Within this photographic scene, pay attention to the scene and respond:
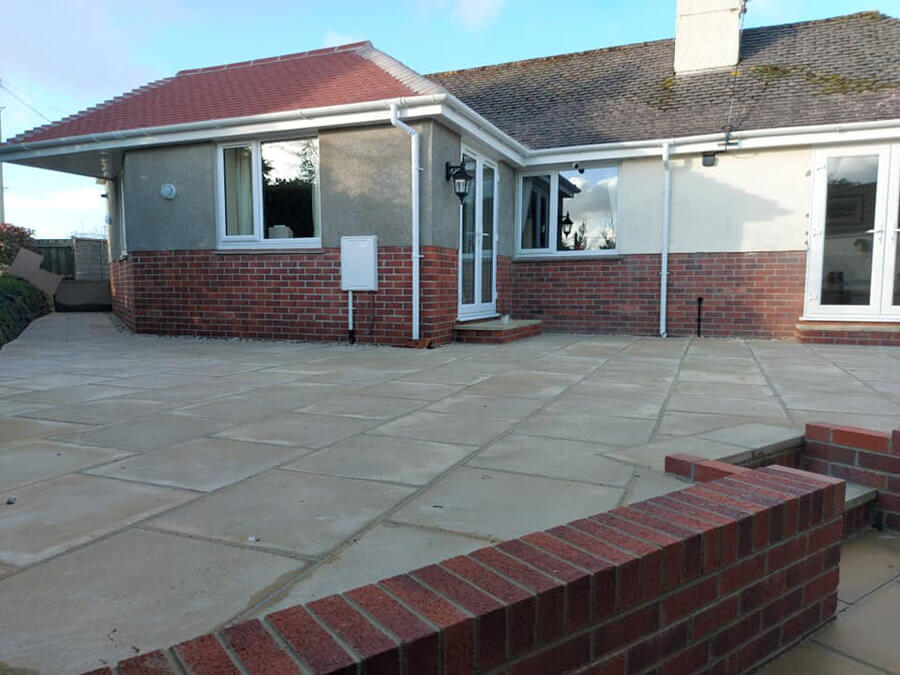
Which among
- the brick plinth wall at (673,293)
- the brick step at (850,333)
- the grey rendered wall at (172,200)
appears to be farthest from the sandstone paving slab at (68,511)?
the brick step at (850,333)

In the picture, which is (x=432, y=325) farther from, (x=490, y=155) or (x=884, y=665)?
(x=884, y=665)

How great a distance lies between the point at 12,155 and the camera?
8.27 m

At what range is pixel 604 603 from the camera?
1.23 m

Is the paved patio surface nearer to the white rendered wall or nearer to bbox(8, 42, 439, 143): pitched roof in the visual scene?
the white rendered wall

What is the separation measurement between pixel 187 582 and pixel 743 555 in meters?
1.39

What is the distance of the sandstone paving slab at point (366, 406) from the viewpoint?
3.33 metres

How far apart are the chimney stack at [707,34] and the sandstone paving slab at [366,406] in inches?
334

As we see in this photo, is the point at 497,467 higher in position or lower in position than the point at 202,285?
lower

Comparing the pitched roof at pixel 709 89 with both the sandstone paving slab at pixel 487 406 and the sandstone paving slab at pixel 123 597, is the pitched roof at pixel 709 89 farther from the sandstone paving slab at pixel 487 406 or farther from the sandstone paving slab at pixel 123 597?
the sandstone paving slab at pixel 123 597

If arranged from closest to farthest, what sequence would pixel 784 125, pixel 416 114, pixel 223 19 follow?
pixel 416 114
pixel 784 125
pixel 223 19

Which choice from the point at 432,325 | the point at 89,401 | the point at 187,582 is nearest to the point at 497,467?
the point at 187,582

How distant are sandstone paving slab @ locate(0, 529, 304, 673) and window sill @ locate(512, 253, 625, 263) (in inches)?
303

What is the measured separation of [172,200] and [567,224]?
547 centimetres

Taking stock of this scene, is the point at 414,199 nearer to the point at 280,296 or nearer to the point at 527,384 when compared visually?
the point at 280,296
